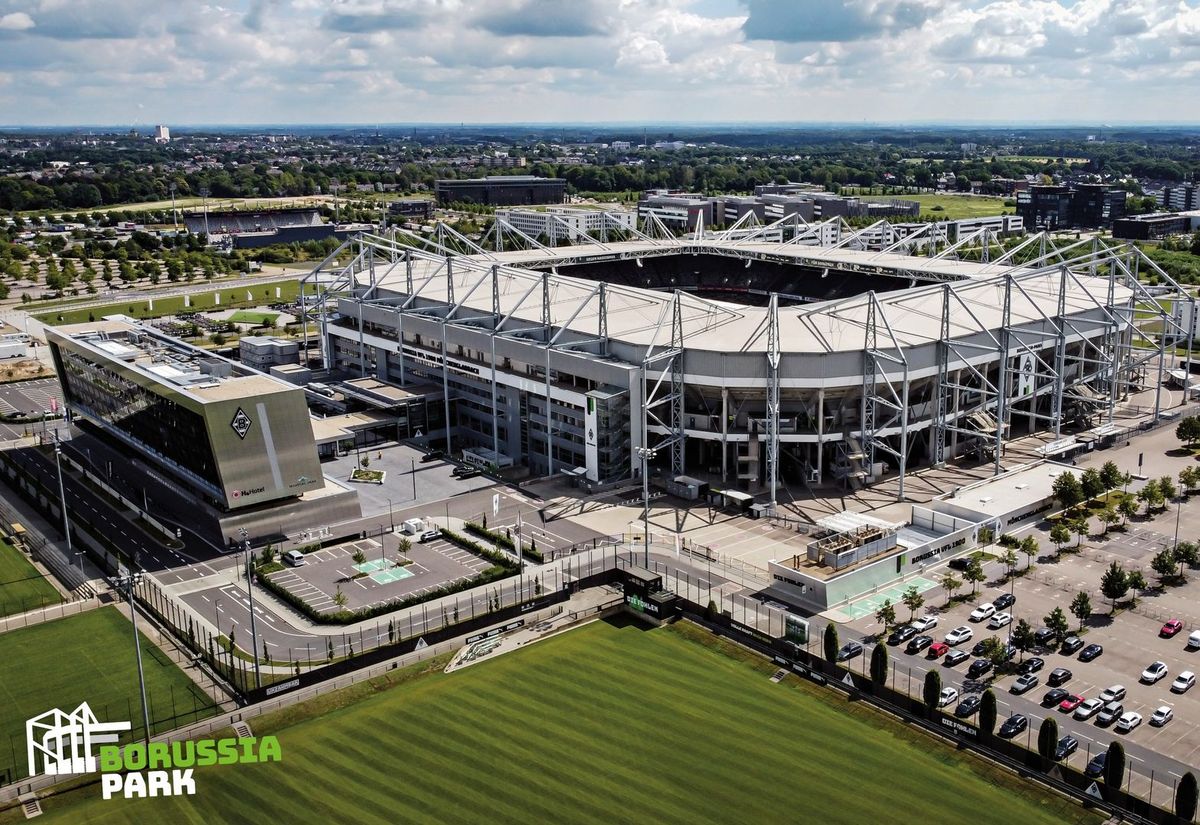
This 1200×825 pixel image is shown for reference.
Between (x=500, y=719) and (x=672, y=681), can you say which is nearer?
(x=500, y=719)

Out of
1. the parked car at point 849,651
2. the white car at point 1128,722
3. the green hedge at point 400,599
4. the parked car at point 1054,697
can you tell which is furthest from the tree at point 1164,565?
the green hedge at point 400,599

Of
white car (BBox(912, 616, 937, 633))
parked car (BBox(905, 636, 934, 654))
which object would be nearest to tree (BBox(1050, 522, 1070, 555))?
white car (BBox(912, 616, 937, 633))

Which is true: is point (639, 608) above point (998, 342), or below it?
below

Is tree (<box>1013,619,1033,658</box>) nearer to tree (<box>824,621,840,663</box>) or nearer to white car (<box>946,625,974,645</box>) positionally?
white car (<box>946,625,974,645</box>)

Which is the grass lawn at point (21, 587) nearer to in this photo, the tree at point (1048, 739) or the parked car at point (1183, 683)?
the tree at point (1048, 739)

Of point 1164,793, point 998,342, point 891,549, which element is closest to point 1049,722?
point 1164,793

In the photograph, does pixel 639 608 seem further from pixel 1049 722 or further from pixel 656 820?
pixel 1049 722

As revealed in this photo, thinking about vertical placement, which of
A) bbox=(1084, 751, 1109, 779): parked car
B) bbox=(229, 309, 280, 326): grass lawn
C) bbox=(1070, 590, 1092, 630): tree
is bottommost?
bbox=(1084, 751, 1109, 779): parked car
